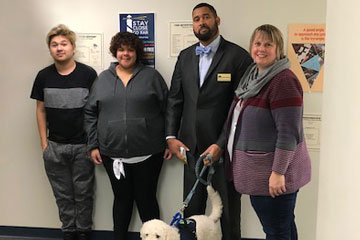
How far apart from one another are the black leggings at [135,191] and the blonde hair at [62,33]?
87 centimetres

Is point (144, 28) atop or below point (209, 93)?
atop

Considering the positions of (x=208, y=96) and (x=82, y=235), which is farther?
(x=82, y=235)

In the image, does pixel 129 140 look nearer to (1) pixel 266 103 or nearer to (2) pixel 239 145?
(2) pixel 239 145

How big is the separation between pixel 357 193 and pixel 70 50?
2.21 meters

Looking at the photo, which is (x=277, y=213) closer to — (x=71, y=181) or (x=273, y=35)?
(x=273, y=35)

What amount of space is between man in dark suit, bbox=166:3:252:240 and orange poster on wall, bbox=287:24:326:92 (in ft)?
1.51

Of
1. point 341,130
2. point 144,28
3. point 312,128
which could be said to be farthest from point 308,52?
point 341,130

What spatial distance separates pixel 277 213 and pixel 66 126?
1559mm

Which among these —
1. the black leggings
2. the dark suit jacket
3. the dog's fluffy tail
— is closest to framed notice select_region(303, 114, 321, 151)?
the dark suit jacket

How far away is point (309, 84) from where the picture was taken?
2441mm

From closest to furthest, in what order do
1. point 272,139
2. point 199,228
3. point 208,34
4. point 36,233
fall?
point 272,139 < point 199,228 < point 208,34 < point 36,233

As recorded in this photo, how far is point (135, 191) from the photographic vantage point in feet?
8.13

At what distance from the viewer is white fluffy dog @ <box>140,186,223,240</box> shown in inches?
72.7

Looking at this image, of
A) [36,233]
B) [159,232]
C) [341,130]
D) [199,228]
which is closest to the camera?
[341,130]
